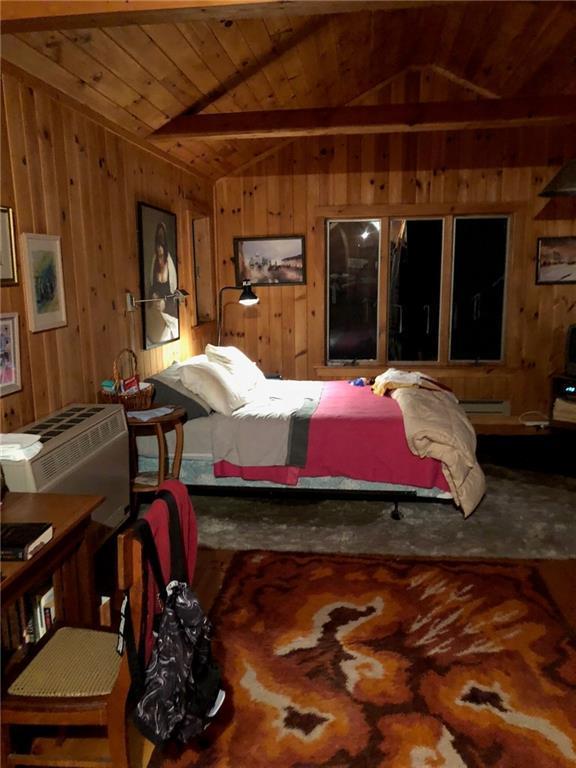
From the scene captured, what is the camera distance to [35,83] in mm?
2701

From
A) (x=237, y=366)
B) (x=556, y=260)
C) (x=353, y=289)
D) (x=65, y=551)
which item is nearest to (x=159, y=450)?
(x=237, y=366)

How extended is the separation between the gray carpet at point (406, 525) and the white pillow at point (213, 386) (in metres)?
0.64

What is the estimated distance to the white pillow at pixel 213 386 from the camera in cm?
372

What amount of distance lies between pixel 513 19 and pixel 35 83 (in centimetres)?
324

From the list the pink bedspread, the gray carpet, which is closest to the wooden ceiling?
the pink bedspread

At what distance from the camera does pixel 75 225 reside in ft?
10.3

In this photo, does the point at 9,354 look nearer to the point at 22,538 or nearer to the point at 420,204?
the point at 22,538

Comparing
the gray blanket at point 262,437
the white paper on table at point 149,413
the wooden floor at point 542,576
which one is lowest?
the wooden floor at point 542,576

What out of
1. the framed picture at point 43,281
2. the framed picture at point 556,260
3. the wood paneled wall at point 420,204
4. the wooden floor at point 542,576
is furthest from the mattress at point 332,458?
the framed picture at point 556,260

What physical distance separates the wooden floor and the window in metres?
3.08

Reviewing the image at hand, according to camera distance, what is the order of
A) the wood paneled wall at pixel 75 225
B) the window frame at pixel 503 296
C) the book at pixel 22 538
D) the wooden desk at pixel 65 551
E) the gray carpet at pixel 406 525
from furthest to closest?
the window frame at pixel 503 296
the gray carpet at pixel 406 525
the wood paneled wall at pixel 75 225
the wooden desk at pixel 65 551
the book at pixel 22 538

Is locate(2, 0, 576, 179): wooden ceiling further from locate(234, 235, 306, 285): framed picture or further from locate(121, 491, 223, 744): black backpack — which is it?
locate(121, 491, 223, 744): black backpack

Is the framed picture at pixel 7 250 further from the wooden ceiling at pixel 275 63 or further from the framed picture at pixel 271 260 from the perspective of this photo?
the framed picture at pixel 271 260

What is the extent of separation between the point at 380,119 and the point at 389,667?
346 centimetres
